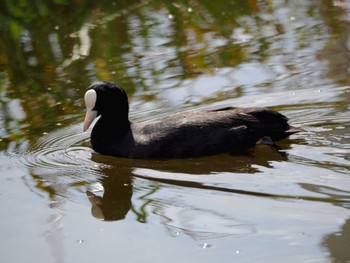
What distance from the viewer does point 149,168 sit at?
18.5 feet

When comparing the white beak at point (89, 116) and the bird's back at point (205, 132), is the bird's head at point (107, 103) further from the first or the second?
the bird's back at point (205, 132)

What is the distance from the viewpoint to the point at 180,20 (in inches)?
370

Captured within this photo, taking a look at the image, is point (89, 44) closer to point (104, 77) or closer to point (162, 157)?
point (104, 77)

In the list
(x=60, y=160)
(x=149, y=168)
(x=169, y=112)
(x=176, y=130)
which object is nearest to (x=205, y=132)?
(x=176, y=130)

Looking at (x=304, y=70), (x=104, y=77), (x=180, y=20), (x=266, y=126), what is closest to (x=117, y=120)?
(x=266, y=126)

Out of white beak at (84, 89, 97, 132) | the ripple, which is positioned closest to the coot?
white beak at (84, 89, 97, 132)

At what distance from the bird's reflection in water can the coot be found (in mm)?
65

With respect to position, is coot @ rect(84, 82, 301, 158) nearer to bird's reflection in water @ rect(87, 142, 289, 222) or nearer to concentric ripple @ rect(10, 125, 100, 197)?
bird's reflection in water @ rect(87, 142, 289, 222)

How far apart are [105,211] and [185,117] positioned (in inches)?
48.6

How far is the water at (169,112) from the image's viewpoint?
4.36 m

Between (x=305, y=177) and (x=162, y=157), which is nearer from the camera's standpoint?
(x=305, y=177)

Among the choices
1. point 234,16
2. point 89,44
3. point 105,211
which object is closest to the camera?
point 105,211

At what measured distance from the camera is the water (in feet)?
14.3

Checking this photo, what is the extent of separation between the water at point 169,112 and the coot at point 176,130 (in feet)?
0.29
